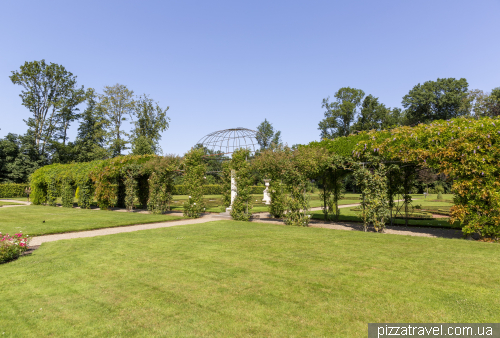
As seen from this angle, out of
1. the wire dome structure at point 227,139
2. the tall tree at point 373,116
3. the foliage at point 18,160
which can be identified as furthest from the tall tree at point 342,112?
the foliage at point 18,160

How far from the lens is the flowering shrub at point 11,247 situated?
7.09 metres

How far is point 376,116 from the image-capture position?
51.5m

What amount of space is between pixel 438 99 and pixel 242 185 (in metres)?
46.1

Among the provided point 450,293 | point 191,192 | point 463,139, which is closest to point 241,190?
point 191,192

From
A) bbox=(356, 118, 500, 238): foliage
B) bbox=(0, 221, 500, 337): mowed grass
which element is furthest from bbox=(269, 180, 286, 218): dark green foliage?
bbox=(0, 221, 500, 337): mowed grass

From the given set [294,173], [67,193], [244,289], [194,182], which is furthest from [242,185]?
[67,193]

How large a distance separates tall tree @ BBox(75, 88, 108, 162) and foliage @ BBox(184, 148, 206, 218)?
101 feet

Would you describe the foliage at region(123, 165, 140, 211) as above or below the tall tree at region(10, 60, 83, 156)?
below

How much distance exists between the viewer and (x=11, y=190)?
127 ft

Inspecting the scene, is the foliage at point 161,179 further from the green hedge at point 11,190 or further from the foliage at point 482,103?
the foliage at point 482,103

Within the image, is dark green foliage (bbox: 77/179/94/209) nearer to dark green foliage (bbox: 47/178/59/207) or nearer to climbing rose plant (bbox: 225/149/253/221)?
dark green foliage (bbox: 47/178/59/207)

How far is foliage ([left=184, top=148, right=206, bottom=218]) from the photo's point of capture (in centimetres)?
1711

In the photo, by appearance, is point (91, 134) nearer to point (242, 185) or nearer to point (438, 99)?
point (242, 185)

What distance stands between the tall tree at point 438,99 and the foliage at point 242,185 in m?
42.1
